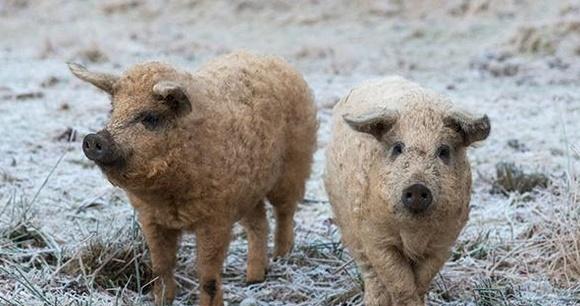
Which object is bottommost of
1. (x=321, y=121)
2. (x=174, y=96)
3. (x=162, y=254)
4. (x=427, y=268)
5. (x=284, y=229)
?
(x=321, y=121)

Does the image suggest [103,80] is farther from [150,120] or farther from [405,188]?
[405,188]

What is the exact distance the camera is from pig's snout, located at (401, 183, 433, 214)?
4512mm

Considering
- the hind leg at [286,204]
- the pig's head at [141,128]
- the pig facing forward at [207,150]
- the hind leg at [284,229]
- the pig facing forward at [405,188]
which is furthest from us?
the hind leg at [284,229]

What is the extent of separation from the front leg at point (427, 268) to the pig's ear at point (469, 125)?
0.57 metres

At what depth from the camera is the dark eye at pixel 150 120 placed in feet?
16.3

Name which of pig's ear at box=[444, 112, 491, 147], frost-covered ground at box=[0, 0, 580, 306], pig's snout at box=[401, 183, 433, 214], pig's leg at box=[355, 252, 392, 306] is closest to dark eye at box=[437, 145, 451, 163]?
pig's ear at box=[444, 112, 491, 147]

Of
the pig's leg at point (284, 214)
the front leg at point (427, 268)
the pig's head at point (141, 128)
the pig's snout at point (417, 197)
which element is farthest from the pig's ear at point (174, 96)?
the pig's leg at point (284, 214)

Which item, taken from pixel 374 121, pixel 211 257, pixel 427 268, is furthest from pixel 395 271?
pixel 211 257

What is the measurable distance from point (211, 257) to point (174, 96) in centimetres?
92

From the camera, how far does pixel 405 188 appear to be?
4.55m

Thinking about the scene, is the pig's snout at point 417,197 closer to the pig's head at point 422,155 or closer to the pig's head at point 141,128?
the pig's head at point 422,155

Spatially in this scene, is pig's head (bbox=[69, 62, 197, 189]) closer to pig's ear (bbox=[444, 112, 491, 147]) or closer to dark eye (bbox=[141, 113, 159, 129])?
dark eye (bbox=[141, 113, 159, 129])

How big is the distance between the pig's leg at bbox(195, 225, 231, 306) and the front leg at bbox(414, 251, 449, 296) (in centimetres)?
103

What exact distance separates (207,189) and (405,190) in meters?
1.15
